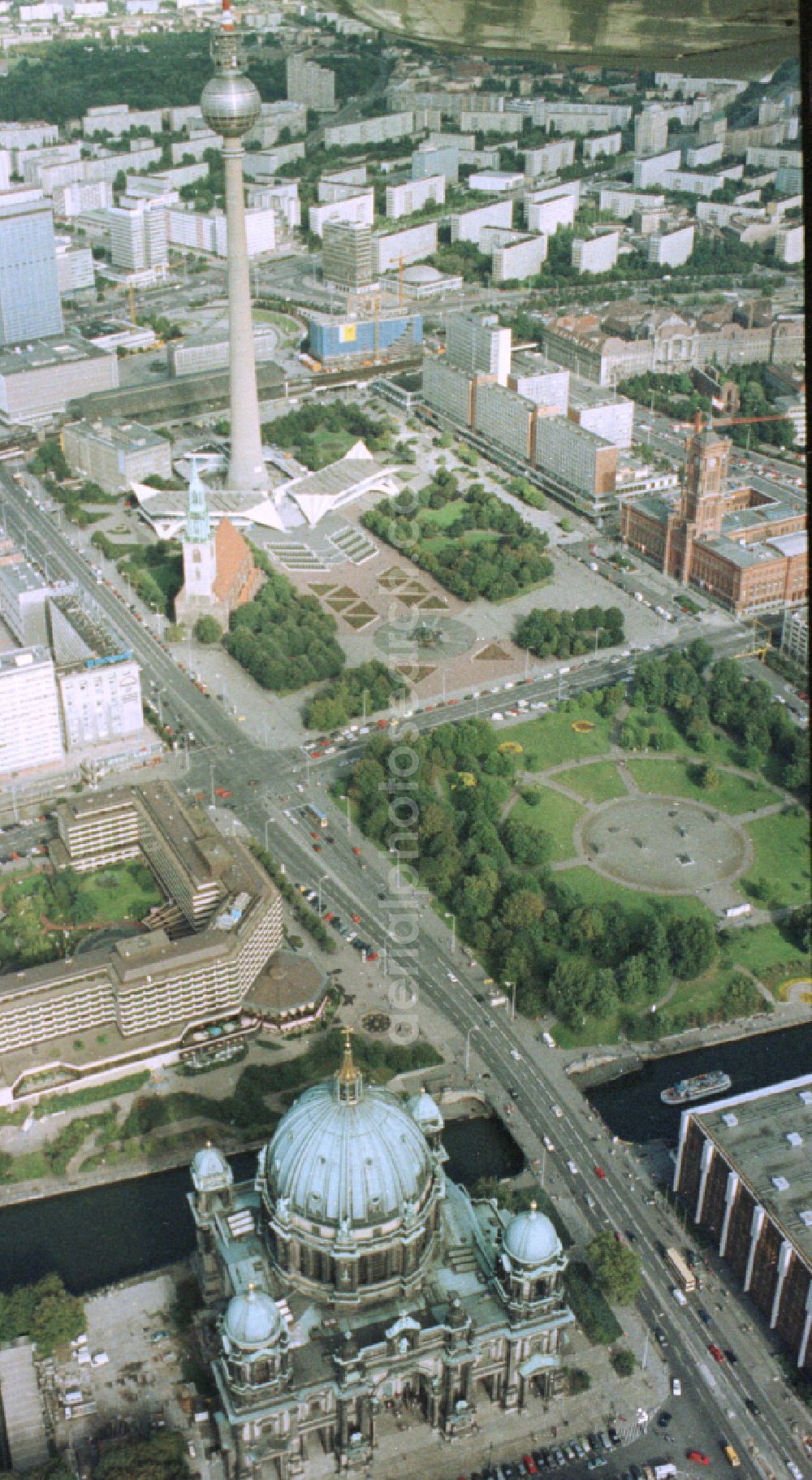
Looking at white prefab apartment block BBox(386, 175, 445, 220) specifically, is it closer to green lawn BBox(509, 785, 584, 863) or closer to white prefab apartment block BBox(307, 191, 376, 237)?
white prefab apartment block BBox(307, 191, 376, 237)

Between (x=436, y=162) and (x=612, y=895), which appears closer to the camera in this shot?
(x=612, y=895)

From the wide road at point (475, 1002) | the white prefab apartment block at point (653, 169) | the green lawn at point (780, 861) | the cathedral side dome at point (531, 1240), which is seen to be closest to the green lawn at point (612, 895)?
the green lawn at point (780, 861)

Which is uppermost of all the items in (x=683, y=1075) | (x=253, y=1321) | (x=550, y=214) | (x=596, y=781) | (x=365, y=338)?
(x=550, y=214)

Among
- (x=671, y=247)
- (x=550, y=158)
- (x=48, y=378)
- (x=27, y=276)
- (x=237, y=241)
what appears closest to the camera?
(x=237, y=241)

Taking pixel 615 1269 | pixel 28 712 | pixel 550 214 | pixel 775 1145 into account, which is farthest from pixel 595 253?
pixel 615 1269

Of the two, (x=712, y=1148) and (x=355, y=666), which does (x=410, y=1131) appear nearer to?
(x=712, y=1148)

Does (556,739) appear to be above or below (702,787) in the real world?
above

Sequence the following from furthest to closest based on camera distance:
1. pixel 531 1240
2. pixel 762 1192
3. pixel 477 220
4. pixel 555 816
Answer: pixel 477 220 → pixel 555 816 → pixel 762 1192 → pixel 531 1240

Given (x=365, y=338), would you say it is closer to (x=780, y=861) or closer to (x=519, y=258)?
(x=519, y=258)
